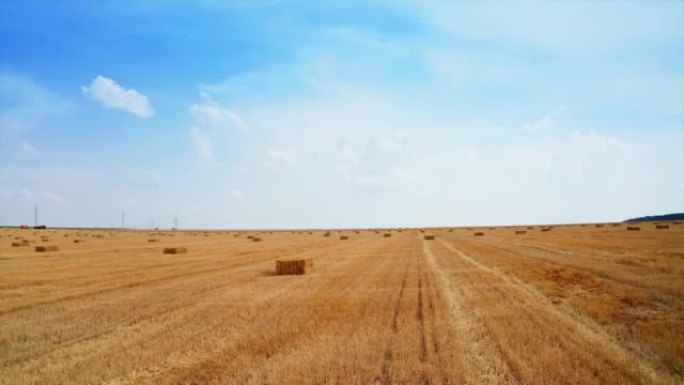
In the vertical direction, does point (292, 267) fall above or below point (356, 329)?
above

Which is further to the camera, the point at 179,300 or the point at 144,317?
the point at 179,300

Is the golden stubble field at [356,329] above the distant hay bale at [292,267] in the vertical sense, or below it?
below

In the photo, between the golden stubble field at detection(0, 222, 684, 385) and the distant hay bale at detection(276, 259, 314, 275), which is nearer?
the golden stubble field at detection(0, 222, 684, 385)

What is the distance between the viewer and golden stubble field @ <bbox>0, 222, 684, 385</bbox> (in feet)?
27.3

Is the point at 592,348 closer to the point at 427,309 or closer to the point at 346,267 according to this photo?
the point at 427,309

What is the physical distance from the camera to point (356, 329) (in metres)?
11.1

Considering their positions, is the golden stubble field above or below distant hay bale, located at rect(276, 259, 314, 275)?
below

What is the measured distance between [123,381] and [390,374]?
388 cm

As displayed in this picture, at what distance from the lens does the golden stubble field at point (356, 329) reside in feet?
27.3

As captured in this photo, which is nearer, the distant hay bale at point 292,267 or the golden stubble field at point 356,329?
the golden stubble field at point 356,329

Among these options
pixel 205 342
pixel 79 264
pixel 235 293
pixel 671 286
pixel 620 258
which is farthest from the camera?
pixel 79 264

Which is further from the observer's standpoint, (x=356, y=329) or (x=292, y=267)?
(x=292, y=267)

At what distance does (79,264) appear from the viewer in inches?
1114

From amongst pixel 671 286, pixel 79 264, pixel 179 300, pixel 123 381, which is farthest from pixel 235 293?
pixel 79 264
